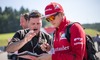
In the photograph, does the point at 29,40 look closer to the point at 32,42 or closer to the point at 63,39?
the point at 32,42

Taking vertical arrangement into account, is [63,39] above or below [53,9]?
below

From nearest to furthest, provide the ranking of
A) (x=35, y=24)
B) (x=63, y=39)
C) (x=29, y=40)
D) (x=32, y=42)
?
(x=63, y=39)
(x=29, y=40)
(x=35, y=24)
(x=32, y=42)

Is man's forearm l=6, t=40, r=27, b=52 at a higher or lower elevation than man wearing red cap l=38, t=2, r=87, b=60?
lower

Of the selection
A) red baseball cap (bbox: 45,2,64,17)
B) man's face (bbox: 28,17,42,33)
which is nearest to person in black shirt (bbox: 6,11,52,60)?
man's face (bbox: 28,17,42,33)

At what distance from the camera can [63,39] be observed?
11.4ft

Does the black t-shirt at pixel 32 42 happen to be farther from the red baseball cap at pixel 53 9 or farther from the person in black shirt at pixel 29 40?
the red baseball cap at pixel 53 9

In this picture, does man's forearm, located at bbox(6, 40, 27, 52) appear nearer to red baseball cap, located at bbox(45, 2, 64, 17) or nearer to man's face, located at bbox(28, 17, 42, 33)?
man's face, located at bbox(28, 17, 42, 33)

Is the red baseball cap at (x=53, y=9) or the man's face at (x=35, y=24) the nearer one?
the red baseball cap at (x=53, y=9)

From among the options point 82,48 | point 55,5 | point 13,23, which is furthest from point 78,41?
point 13,23

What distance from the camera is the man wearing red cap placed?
11.1 feet

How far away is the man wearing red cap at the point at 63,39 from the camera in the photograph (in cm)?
338

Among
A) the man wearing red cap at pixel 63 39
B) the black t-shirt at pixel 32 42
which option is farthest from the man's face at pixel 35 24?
the man wearing red cap at pixel 63 39

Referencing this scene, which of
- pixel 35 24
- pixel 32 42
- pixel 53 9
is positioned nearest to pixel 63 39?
pixel 53 9

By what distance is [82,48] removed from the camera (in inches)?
133
